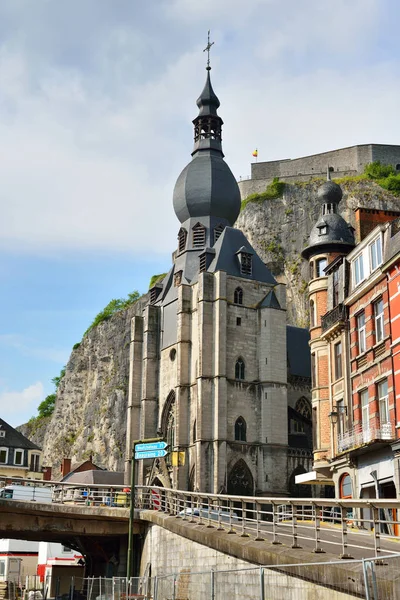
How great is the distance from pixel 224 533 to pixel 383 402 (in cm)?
736

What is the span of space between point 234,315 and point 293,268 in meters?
23.9

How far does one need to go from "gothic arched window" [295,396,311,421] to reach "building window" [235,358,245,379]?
637cm

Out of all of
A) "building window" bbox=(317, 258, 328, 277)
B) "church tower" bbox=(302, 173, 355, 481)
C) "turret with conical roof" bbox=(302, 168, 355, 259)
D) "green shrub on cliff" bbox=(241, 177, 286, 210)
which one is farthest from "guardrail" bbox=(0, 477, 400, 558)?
"green shrub on cliff" bbox=(241, 177, 286, 210)

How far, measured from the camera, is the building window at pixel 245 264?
52.6m

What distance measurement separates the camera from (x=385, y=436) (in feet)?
74.9

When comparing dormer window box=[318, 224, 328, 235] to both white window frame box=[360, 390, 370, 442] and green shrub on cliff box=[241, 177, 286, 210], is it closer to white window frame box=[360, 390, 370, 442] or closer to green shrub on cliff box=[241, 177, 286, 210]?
white window frame box=[360, 390, 370, 442]

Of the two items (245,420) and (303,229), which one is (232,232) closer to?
(245,420)

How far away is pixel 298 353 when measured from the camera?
57.4 m

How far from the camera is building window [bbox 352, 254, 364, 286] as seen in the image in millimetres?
26391

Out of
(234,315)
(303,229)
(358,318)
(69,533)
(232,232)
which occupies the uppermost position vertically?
(303,229)

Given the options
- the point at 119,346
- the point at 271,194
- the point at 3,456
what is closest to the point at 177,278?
the point at 3,456

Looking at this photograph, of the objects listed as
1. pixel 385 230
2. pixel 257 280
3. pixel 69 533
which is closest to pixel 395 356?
pixel 385 230

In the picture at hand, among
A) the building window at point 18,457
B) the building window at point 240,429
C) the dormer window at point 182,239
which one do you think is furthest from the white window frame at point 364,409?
the building window at point 18,457

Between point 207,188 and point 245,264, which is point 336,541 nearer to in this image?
point 245,264
